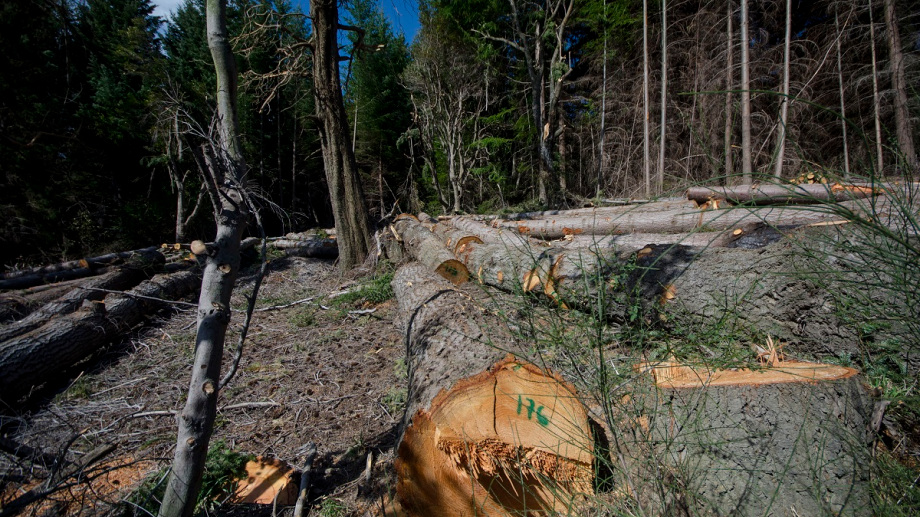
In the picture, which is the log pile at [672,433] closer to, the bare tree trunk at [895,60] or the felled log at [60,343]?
the felled log at [60,343]

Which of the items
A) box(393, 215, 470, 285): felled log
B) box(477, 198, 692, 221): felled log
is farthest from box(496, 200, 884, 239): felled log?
box(393, 215, 470, 285): felled log

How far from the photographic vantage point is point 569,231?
6.29 meters

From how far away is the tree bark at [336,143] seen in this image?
601cm

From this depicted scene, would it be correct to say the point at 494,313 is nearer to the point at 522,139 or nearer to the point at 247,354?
the point at 247,354

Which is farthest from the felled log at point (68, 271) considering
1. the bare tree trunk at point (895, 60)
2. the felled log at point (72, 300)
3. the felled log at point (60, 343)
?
the bare tree trunk at point (895, 60)

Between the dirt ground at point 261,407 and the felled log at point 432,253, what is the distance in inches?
34.0

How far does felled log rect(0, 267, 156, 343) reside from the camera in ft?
13.1

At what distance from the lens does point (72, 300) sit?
4840 mm

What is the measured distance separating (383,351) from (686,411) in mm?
2887

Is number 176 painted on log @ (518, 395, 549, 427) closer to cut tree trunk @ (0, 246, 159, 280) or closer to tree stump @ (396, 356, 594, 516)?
tree stump @ (396, 356, 594, 516)

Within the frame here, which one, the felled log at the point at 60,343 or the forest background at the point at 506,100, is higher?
the forest background at the point at 506,100

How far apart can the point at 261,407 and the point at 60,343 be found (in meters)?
2.57

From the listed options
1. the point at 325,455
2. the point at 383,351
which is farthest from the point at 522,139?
the point at 325,455

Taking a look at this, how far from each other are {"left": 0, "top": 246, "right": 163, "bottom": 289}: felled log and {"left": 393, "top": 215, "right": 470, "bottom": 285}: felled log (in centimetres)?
523
